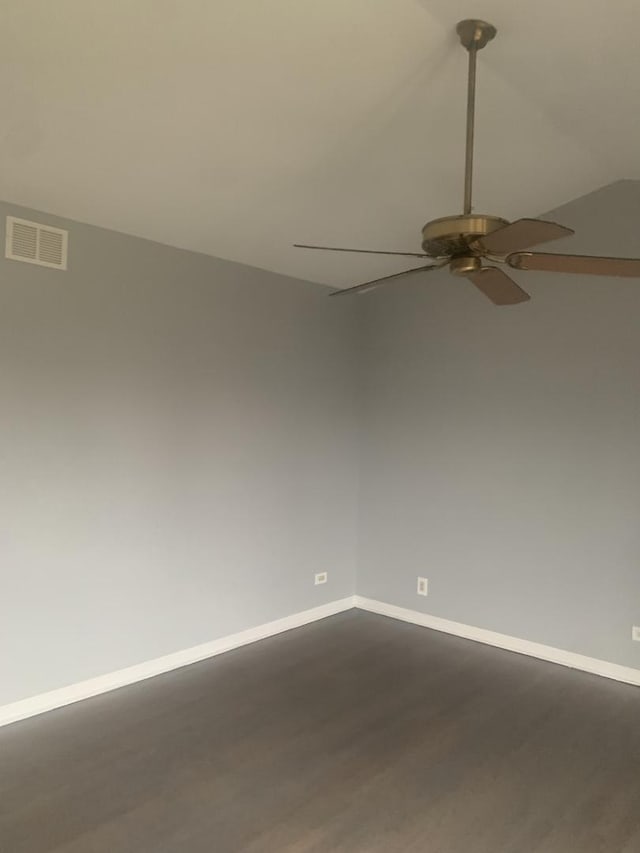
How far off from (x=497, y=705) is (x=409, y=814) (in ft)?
3.49

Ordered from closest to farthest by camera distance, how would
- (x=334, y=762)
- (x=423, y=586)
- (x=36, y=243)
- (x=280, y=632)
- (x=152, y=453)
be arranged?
(x=334, y=762) < (x=36, y=243) < (x=152, y=453) < (x=280, y=632) < (x=423, y=586)

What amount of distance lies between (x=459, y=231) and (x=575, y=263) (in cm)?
39

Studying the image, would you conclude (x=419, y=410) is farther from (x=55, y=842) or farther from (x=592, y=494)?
(x=55, y=842)

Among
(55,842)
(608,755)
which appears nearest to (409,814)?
(608,755)

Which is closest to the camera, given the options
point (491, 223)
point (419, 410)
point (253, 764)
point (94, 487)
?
point (491, 223)

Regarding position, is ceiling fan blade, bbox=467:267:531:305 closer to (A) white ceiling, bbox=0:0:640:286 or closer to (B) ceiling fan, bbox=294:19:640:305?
(B) ceiling fan, bbox=294:19:640:305

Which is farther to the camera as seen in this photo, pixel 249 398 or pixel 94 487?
pixel 249 398

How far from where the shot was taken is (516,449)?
398 centimetres

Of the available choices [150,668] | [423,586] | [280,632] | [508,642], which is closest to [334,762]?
[150,668]

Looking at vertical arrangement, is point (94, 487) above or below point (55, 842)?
above

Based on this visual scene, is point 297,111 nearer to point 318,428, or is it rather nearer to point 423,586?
point 318,428

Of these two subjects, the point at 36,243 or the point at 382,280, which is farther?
the point at 36,243

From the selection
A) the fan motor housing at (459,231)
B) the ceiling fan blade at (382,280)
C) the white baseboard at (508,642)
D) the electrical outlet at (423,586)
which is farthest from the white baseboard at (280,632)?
the fan motor housing at (459,231)

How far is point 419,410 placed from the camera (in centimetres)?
447
